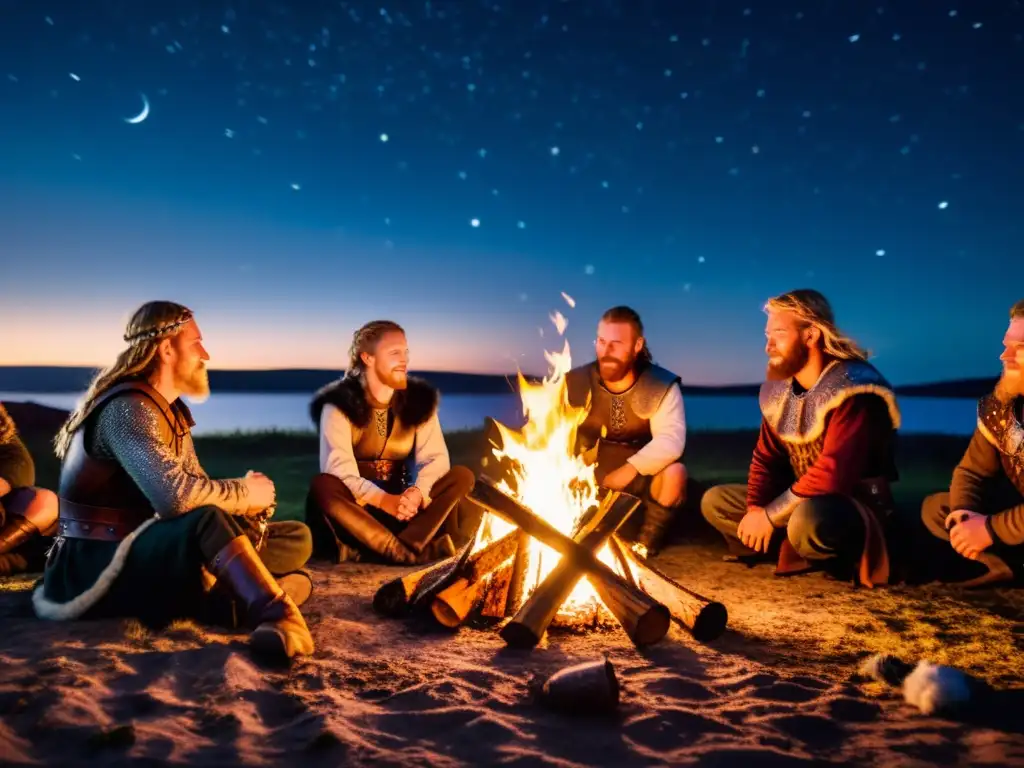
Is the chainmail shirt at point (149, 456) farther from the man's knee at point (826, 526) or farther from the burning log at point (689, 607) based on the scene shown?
the man's knee at point (826, 526)

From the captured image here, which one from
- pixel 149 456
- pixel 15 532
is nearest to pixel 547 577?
pixel 149 456

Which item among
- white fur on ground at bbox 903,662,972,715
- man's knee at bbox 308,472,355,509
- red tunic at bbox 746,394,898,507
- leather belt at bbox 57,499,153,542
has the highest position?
red tunic at bbox 746,394,898,507

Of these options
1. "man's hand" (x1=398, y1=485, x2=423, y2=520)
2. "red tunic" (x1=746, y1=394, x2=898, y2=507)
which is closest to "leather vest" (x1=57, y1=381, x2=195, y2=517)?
"man's hand" (x1=398, y1=485, x2=423, y2=520)

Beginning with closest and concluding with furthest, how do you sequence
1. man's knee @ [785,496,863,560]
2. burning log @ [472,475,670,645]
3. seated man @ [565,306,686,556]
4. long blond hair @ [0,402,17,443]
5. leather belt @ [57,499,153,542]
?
1. burning log @ [472,475,670,645]
2. leather belt @ [57,499,153,542]
3. man's knee @ [785,496,863,560]
4. long blond hair @ [0,402,17,443]
5. seated man @ [565,306,686,556]

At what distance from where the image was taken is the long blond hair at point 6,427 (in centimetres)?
570

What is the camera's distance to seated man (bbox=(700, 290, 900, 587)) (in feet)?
17.7

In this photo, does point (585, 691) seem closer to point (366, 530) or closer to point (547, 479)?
point (547, 479)

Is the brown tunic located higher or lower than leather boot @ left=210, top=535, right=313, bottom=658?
higher

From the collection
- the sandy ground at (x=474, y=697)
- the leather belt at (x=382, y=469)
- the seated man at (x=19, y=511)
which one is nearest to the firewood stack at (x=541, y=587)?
the sandy ground at (x=474, y=697)

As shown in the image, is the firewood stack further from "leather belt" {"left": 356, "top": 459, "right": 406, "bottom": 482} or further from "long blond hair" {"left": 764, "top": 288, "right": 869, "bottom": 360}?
"long blond hair" {"left": 764, "top": 288, "right": 869, "bottom": 360}

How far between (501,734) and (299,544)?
2472 mm

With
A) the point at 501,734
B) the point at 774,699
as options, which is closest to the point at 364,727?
→ the point at 501,734

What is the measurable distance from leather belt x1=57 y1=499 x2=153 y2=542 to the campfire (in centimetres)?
145

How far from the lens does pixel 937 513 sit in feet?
19.1
